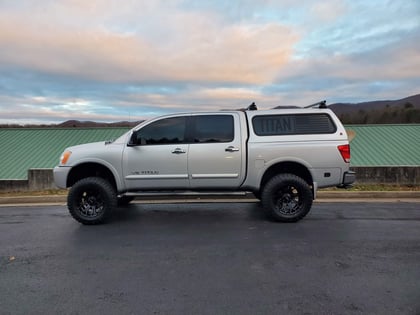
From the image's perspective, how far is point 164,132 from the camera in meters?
6.70

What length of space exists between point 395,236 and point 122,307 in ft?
14.7

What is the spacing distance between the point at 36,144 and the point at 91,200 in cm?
1051

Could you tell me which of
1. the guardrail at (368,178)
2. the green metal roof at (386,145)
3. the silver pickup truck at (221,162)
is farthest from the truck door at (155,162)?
the green metal roof at (386,145)

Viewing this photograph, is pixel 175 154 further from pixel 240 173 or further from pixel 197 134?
pixel 240 173

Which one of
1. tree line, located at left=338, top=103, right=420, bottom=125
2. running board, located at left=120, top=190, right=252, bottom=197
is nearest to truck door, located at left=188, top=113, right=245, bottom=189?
running board, located at left=120, top=190, right=252, bottom=197

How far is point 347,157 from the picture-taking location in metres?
6.42

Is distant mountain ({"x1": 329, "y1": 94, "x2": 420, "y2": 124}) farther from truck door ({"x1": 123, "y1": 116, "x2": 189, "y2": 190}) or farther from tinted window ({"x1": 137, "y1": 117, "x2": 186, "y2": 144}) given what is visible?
truck door ({"x1": 123, "y1": 116, "x2": 189, "y2": 190})

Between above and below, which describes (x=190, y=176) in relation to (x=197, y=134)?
below

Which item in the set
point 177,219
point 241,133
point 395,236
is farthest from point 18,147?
point 395,236

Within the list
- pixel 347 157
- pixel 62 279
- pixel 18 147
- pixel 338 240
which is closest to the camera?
pixel 62 279

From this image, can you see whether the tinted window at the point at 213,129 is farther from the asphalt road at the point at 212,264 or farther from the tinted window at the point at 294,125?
the asphalt road at the point at 212,264

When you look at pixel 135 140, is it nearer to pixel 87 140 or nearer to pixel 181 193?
pixel 181 193

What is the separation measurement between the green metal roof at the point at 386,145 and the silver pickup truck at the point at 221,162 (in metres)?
6.83

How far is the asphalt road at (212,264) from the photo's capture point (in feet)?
11.1
